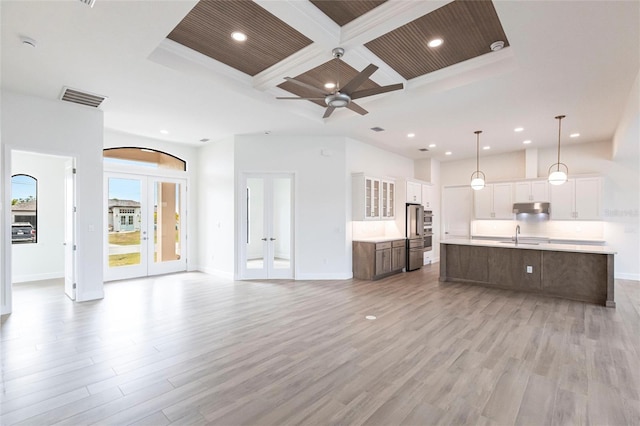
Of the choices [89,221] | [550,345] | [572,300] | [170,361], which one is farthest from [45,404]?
[572,300]

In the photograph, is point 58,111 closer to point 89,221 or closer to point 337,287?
point 89,221

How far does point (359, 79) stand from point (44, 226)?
774cm

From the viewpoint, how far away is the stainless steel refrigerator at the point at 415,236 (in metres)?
7.95

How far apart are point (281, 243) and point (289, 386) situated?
444 centimetres

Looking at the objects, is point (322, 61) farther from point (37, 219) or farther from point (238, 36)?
point (37, 219)

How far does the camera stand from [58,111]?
190 inches

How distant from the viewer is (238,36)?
3.52 m

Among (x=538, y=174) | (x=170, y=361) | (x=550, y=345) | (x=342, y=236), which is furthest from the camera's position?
(x=538, y=174)

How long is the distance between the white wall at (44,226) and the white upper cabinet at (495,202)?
1041 centimetres

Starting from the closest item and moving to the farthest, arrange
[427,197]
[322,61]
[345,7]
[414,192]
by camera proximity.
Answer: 1. [345,7]
2. [322,61]
3. [414,192]
4. [427,197]

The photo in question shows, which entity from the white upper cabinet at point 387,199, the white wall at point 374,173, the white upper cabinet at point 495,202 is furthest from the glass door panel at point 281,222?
the white upper cabinet at point 495,202

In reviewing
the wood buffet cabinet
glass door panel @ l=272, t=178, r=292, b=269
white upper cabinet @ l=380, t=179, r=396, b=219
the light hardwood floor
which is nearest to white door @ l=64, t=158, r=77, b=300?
the light hardwood floor

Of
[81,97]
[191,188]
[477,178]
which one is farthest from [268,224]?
[477,178]

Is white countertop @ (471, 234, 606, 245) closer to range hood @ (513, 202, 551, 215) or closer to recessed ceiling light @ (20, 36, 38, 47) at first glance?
range hood @ (513, 202, 551, 215)
